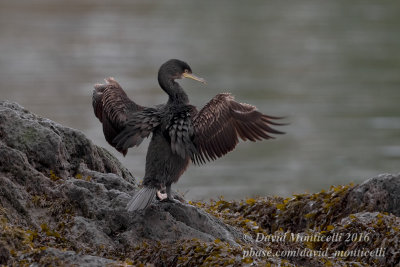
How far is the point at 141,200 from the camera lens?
676cm

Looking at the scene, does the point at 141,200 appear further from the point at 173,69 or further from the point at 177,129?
the point at 173,69

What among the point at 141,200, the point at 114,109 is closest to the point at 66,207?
the point at 141,200

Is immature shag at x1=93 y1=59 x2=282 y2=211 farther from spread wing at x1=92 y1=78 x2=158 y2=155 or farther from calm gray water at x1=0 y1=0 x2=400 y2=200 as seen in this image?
calm gray water at x1=0 y1=0 x2=400 y2=200

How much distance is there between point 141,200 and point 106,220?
338 millimetres

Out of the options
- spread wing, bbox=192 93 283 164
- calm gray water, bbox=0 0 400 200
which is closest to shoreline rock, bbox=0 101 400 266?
spread wing, bbox=192 93 283 164

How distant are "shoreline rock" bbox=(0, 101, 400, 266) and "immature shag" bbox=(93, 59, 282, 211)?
33 centimetres

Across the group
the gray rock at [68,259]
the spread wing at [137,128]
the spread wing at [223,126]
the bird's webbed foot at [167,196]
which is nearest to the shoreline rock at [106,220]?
the gray rock at [68,259]

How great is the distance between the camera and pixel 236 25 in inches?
2361

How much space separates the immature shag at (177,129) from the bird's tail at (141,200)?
0.19 meters

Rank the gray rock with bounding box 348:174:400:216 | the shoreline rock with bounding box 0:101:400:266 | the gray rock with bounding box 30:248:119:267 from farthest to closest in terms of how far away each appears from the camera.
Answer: the gray rock with bounding box 348:174:400:216, the shoreline rock with bounding box 0:101:400:266, the gray rock with bounding box 30:248:119:267

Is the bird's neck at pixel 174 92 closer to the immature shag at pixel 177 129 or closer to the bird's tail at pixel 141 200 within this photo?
the immature shag at pixel 177 129

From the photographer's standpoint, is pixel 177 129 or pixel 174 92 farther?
pixel 174 92

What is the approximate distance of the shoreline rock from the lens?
609 cm

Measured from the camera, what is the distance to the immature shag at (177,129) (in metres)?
7.52
